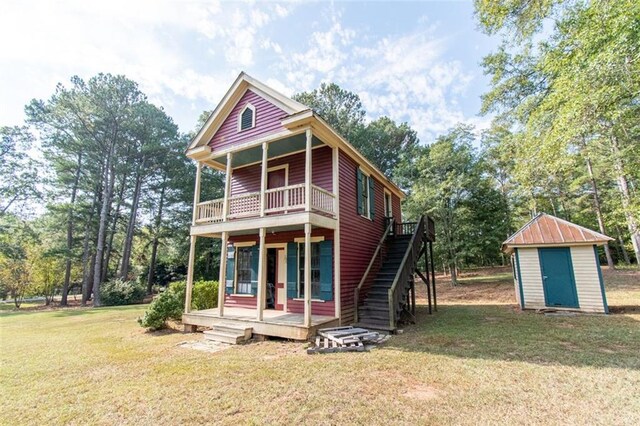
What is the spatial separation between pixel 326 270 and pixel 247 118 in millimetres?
5818

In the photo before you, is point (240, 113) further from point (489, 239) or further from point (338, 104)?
point (338, 104)

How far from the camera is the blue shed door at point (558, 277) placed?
992 centimetres

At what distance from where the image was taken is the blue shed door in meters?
9.92

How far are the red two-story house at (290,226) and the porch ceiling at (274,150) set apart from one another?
4 cm

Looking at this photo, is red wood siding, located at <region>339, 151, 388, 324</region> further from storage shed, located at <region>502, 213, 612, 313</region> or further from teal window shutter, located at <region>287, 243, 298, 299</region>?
storage shed, located at <region>502, 213, 612, 313</region>

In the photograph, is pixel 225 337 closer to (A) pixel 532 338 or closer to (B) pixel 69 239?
(A) pixel 532 338

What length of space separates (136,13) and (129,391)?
8.70 meters

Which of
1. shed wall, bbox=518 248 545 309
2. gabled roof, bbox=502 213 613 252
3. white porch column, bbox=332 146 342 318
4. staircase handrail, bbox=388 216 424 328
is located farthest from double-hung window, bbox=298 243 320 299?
shed wall, bbox=518 248 545 309

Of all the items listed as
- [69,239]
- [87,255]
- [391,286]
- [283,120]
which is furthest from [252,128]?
[69,239]

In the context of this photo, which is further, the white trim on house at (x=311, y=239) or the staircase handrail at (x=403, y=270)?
the white trim on house at (x=311, y=239)

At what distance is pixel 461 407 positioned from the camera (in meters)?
3.71

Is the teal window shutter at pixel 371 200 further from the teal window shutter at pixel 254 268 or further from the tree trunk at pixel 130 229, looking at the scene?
the tree trunk at pixel 130 229

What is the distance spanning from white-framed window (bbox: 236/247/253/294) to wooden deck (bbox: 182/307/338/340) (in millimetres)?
1021

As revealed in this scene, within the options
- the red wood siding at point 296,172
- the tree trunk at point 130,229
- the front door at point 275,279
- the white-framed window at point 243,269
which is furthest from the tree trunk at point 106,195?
the front door at point 275,279
